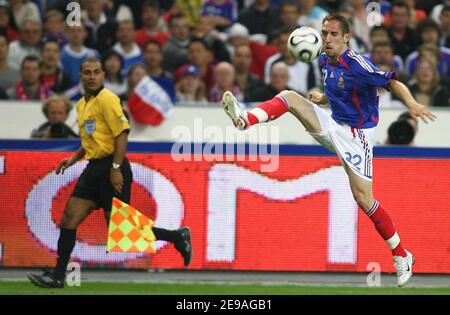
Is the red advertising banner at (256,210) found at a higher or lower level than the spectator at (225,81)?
lower

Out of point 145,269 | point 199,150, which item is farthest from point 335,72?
point 145,269

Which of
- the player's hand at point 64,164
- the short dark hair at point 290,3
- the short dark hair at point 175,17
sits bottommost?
the player's hand at point 64,164

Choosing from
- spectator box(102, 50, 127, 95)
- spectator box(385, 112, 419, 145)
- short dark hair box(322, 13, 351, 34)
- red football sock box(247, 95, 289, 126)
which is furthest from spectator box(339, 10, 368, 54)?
red football sock box(247, 95, 289, 126)

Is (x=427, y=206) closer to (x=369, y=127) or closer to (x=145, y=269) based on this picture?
(x=369, y=127)

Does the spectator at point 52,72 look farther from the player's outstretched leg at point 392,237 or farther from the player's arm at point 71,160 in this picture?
the player's outstretched leg at point 392,237

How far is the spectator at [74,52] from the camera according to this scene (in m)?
15.6

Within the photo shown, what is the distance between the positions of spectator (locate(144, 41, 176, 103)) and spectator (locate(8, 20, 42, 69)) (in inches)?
61.5

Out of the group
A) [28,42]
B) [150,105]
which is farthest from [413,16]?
[28,42]

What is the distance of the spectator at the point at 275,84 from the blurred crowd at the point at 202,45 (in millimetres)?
13

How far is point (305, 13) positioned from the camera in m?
16.7

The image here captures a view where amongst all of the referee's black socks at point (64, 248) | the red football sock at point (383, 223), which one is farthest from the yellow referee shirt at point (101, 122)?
the red football sock at point (383, 223)

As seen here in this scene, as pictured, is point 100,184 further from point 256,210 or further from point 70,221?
point 256,210

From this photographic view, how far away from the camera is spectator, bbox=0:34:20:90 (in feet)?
49.9

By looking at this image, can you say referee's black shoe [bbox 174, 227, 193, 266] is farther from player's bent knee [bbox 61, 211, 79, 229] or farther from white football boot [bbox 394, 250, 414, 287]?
white football boot [bbox 394, 250, 414, 287]
